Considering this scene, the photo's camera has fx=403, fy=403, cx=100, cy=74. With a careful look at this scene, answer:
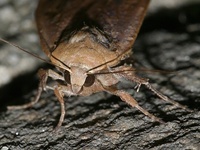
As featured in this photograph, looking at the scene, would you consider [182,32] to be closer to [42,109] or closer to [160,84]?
[160,84]

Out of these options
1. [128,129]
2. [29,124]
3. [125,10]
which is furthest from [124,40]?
[29,124]

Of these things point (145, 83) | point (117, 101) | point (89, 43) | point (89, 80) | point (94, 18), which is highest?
point (94, 18)

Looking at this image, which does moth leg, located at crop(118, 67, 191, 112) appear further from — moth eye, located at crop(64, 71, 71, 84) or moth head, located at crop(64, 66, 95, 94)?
moth eye, located at crop(64, 71, 71, 84)

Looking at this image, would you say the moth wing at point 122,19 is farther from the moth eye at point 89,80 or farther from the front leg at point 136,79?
the moth eye at point 89,80

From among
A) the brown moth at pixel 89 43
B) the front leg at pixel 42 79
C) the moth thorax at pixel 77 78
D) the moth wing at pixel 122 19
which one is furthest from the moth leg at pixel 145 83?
the front leg at pixel 42 79

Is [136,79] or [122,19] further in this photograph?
[122,19]

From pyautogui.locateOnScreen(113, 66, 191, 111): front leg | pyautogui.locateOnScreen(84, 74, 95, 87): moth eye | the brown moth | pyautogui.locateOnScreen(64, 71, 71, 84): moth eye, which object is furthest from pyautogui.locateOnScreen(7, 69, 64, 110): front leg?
pyautogui.locateOnScreen(113, 66, 191, 111): front leg

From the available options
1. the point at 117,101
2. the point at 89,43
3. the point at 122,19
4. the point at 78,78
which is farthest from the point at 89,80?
the point at 122,19

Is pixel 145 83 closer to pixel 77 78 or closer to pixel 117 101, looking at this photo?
pixel 117 101
